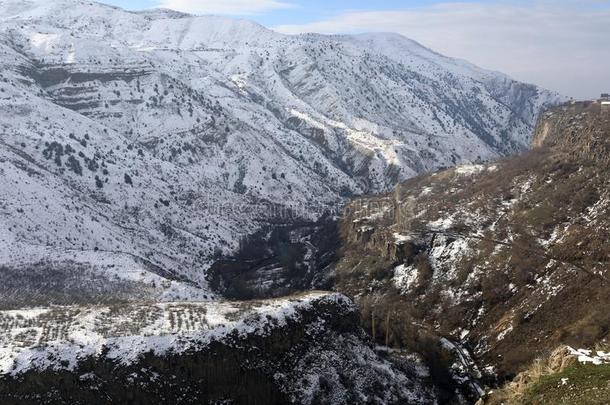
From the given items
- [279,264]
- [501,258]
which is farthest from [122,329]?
[279,264]

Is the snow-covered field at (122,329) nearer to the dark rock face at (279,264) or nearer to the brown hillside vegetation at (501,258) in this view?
the brown hillside vegetation at (501,258)

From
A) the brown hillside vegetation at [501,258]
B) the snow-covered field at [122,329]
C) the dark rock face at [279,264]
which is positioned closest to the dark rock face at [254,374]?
the snow-covered field at [122,329]

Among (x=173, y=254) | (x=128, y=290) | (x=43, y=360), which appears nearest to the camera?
(x=43, y=360)

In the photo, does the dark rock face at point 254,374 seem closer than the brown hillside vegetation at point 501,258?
Yes

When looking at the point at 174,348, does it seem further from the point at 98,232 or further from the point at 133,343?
the point at 98,232

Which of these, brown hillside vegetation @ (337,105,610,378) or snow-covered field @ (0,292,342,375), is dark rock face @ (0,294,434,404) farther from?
brown hillside vegetation @ (337,105,610,378)

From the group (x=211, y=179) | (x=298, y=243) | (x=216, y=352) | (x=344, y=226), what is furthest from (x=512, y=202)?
(x=211, y=179)

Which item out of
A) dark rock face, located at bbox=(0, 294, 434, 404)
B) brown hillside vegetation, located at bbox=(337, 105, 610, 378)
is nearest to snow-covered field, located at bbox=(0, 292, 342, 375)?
dark rock face, located at bbox=(0, 294, 434, 404)

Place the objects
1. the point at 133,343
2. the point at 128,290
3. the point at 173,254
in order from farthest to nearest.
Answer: the point at 173,254
the point at 128,290
the point at 133,343

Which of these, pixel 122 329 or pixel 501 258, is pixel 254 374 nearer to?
pixel 122 329
